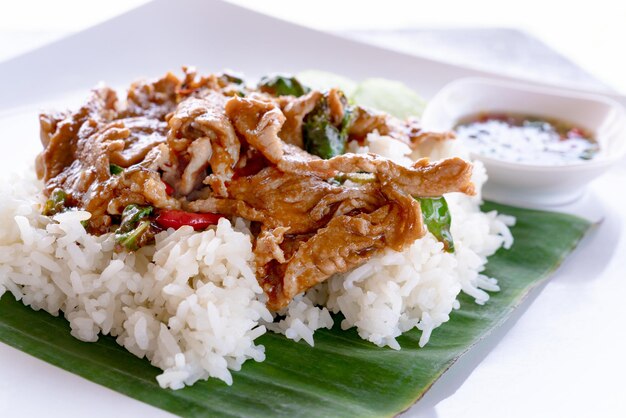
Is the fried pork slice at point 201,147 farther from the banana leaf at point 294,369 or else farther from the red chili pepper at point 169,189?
the banana leaf at point 294,369

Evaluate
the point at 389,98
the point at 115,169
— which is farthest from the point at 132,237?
the point at 389,98

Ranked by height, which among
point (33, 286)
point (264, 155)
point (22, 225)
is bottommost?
point (33, 286)

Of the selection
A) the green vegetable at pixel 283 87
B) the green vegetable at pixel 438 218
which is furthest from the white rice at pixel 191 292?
the green vegetable at pixel 283 87

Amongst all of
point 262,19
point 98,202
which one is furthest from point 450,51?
point 98,202

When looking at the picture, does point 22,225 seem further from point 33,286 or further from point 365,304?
point 365,304

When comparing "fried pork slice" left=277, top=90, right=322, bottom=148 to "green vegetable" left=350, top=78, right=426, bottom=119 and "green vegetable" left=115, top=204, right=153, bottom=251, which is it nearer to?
"green vegetable" left=115, top=204, right=153, bottom=251
